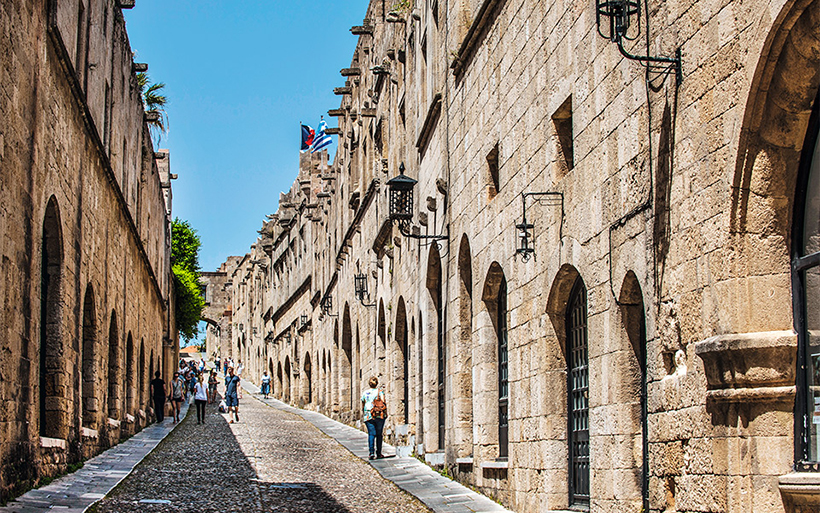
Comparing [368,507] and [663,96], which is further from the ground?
[663,96]

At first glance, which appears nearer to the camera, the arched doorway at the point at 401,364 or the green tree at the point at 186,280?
the arched doorway at the point at 401,364

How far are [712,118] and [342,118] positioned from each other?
27.2m

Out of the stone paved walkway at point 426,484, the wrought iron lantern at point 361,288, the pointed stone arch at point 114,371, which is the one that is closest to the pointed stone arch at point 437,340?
the stone paved walkway at point 426,484

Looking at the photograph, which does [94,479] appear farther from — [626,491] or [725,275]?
[725,275]

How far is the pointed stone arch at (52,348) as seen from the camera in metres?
13.0

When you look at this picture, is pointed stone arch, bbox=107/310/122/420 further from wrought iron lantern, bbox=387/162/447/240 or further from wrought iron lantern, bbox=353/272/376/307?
wrought iron lantern, bbox=353/272/376/307

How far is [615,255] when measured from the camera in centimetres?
840

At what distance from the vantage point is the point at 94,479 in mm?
12867

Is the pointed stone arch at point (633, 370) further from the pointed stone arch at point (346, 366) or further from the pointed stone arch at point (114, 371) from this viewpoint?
the pointed stone arch at point (346, 366)

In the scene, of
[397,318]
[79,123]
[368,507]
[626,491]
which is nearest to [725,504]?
[626,491]

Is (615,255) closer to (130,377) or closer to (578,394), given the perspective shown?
(578,394)

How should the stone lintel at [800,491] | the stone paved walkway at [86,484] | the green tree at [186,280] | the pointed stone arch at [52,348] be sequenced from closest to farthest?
1. the stone lintel at [800,491]
2. the stone paved walkway at [86,484]
3. the pointed stone arch at [52,348]
4. the green tree at [186,280]

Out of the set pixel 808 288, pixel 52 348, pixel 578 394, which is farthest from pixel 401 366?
pixel 808 288

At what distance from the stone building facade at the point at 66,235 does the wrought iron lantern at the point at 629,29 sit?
531 cm
